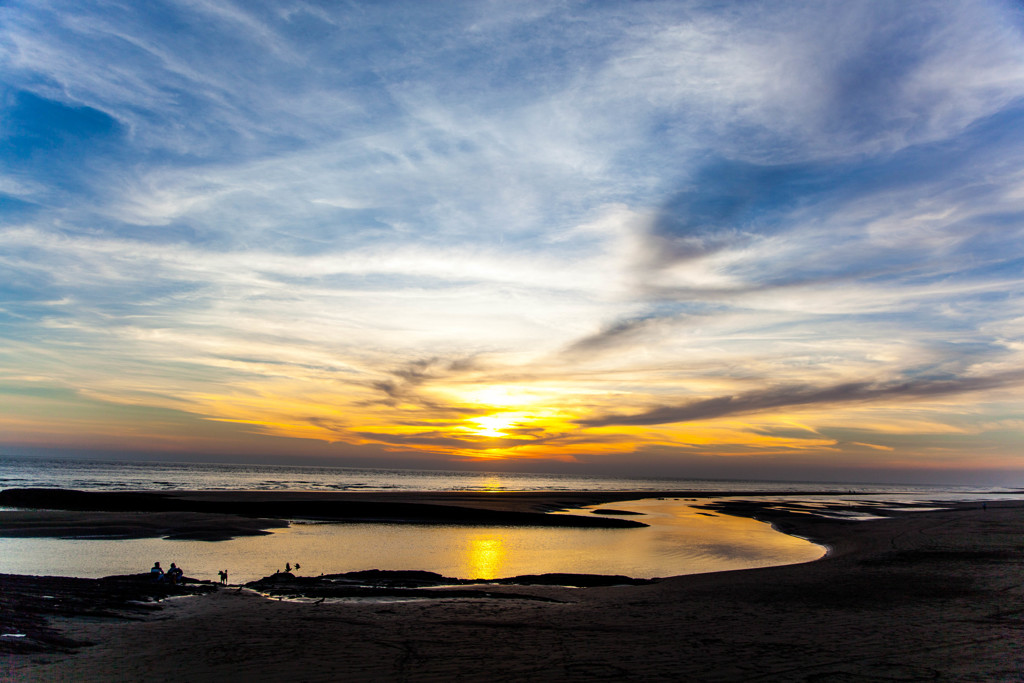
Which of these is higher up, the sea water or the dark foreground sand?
the dark foreground sand

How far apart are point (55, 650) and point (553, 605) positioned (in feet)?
45.2

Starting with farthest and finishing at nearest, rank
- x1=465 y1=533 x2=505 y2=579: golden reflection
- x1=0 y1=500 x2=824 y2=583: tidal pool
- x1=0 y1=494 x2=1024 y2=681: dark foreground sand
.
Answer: x1=465 y1=533 x2=505 y2=579: golden reflection, x1=0 y1=500 x2=824 y2=583: tidal pool, x1=0 y1=494 x2=1024 y2=681: dark foreground sand

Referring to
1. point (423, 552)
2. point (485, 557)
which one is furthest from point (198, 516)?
point (485, 557)

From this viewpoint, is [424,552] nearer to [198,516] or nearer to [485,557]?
[485,557]

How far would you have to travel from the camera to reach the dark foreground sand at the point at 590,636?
12023mm

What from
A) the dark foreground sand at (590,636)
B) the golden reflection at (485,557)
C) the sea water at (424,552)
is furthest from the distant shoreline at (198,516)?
the dark foreground sand at (590,636)

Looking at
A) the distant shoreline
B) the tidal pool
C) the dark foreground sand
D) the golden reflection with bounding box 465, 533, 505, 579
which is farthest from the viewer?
the distant shoreline

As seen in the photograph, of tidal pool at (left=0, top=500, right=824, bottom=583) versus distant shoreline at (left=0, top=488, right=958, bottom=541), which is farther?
distant shoreline at (left=0, top=488, right=958, bottom=541)

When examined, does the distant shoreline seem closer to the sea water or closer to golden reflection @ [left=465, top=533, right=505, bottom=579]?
the sea water

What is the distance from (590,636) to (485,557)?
61.4ft

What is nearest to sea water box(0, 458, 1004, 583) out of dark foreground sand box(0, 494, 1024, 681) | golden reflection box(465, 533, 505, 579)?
golden reflection box(465, 533, 505, 579)

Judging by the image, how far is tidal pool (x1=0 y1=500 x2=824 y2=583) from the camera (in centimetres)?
2736

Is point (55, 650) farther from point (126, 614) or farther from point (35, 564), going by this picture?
point (35, 564)

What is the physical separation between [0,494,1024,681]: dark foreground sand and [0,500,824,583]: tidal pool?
6753 mm
